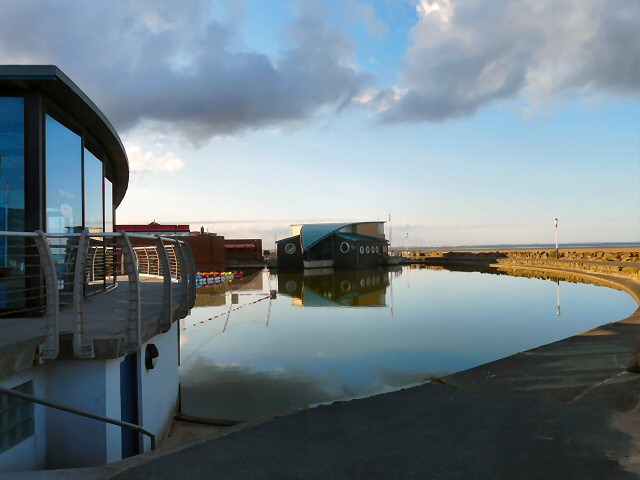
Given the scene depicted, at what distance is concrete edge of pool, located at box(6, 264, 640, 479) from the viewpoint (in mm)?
4250

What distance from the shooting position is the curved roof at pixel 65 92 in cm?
685

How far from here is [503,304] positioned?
24.5 m

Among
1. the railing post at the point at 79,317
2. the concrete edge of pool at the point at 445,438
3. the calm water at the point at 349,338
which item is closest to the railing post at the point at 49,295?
the railing post at the point at 79,317

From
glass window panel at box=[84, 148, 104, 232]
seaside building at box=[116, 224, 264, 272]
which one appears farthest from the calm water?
seaside building at box=[116, 224, 264, 272]

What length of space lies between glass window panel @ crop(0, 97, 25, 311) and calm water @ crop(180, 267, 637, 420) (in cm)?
406

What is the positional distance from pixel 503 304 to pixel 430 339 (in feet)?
34.7

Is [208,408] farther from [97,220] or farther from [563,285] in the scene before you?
[563,285]

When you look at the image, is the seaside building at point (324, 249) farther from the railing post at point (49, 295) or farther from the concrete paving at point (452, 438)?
the railing post at point (49, 295)

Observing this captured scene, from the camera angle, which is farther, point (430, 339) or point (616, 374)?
point (430, 339)

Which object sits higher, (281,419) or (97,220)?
(97,220)

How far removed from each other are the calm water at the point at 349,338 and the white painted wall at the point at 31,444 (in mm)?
4094

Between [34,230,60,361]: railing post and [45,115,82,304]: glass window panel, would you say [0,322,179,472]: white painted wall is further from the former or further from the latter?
[45,115,82,304]: glass window panel

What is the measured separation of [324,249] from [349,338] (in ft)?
153

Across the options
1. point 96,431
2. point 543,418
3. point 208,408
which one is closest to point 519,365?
point 543,418
